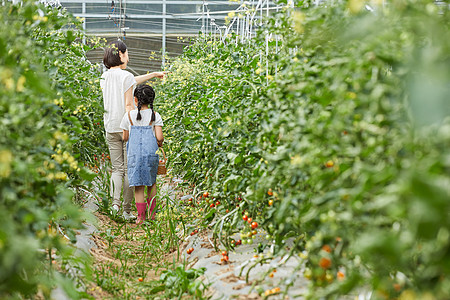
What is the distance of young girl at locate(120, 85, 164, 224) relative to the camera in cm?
398

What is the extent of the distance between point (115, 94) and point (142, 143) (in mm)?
578

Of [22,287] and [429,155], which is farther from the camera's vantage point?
[22,287]

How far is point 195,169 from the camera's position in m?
3.53

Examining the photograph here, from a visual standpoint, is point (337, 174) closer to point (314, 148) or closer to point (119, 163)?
point (314, 148)

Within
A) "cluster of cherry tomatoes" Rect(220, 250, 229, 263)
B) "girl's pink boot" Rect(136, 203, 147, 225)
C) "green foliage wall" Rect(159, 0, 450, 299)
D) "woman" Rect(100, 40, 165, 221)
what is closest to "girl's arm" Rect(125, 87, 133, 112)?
"woman" Rect(100, 40, 165, 221)

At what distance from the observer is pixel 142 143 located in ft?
13.1

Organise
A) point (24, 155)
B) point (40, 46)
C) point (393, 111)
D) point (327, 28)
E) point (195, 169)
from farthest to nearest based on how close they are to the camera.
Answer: point (195, 169) → point (40, 46) → point (327, 28) → point (24, 155) → point (393, 111)

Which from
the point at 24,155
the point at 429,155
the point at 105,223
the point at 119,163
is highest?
the point at 429,155

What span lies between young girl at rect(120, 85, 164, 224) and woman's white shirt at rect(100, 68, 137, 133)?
14 centimetres

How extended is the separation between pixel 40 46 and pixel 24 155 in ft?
2.68

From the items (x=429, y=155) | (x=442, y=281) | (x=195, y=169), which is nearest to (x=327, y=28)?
(x=429, y=155)

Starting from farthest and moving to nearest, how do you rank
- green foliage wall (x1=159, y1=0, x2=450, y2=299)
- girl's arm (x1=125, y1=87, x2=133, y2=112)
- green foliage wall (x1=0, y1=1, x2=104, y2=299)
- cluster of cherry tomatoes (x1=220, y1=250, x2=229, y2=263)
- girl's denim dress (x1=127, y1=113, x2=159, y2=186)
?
girl's arm (x1=125, y1=87, x2=133, y2=112) → girl's denim dress (x1=127, y1=113, x2=159, y2=186) → cluster of cherry tomatoes (x1=220, y1=250, x2=229, y2=263) → green foliage wall (x1=0, y1=1, x2=104, y2=299) → green foliage wall (x1=159, y1=0, x2=450, y2=299)

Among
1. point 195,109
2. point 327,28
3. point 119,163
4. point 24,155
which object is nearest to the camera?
point 24,155

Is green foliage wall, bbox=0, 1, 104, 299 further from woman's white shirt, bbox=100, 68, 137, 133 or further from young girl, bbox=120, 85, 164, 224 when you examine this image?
woman's white shirt, bbox=100, 68, 137, 133
